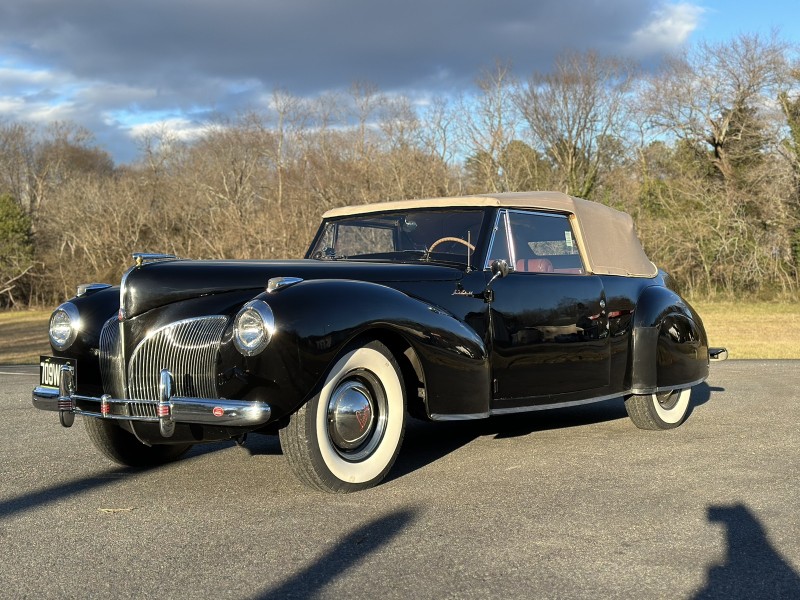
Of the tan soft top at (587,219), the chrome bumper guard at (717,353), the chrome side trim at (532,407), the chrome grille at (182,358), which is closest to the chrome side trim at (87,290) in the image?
the chrome grille at (182,358)

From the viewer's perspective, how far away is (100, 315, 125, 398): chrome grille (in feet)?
14.6

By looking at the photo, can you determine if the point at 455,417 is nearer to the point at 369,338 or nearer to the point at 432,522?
the point at 369,338

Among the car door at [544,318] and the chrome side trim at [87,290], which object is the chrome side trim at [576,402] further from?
the chrome side trim at [87,290]

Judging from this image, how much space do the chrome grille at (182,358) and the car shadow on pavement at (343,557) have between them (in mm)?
1051

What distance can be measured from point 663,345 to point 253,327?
3.43 m

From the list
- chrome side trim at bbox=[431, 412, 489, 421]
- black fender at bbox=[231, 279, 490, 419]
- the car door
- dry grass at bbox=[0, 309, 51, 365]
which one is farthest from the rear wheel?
dry grass at bbox=[0, 309, 51, 365]

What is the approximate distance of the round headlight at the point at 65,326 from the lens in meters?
4.78

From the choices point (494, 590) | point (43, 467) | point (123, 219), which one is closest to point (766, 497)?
point (494, 590)

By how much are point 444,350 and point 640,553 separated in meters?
1.69

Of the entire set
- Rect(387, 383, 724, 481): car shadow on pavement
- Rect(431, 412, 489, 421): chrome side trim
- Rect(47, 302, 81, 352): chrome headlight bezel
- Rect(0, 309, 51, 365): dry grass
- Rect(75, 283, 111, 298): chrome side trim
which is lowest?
Rect(0, 309, 51, 365): dry grass

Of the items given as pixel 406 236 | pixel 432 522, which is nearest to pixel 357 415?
pixel 432 522

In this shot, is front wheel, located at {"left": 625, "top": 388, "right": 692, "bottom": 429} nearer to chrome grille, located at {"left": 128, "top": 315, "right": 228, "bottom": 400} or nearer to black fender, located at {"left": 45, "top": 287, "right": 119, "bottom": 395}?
chrome grille, located at {"left": 128, "top": 315, "right": 228, "bottom": 400}

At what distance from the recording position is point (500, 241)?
563 cm

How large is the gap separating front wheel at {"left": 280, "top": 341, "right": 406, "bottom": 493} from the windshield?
1192mm
